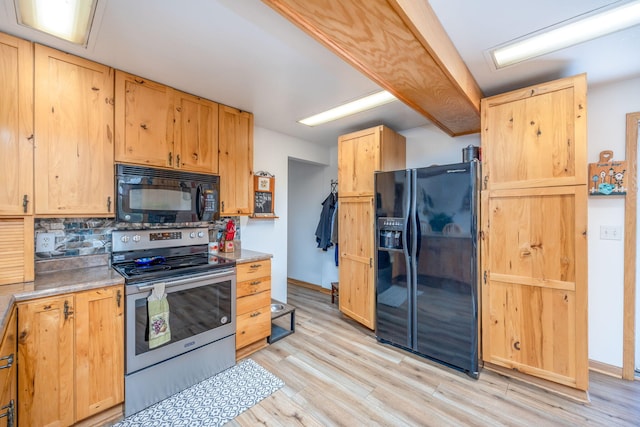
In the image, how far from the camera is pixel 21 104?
62.6 inches

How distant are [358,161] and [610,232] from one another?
235cm

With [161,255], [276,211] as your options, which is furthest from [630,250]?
[161,255]

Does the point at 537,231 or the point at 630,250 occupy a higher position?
the point at 537,231

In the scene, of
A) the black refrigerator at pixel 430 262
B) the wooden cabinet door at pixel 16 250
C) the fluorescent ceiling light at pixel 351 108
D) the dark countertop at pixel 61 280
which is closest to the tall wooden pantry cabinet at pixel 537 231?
the black refrigerator at pixel 430 262

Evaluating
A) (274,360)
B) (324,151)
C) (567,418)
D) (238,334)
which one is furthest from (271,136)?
(567,418)

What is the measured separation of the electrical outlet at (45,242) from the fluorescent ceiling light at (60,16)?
1.36 metres

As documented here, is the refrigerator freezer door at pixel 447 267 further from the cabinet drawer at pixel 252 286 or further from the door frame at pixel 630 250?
the cabinet drawer at pixel 252 286

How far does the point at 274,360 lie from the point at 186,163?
6.59 ft

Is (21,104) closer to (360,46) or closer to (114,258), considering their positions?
(114,258)

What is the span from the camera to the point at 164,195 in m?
2.21

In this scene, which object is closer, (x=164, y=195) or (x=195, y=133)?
(x=164, y=195)

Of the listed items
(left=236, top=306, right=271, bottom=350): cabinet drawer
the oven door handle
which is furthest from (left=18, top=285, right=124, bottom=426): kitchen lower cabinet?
(left=236, top=306, right=271, bottom=350): cabinet drawer

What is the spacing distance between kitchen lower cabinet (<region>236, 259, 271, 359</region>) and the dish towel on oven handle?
61 centimetres

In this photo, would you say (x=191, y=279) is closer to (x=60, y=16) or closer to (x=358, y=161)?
(x=60, y=16)
